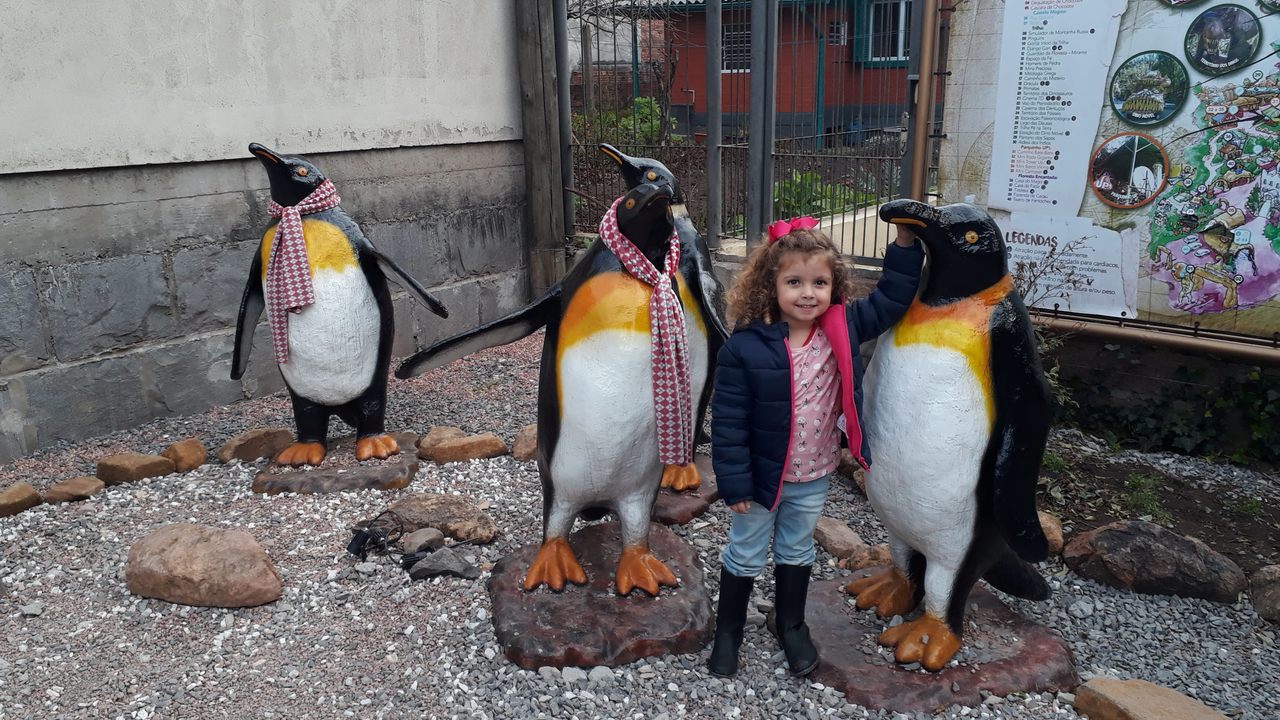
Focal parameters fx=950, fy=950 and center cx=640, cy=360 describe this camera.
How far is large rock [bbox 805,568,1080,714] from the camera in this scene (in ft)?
8.15

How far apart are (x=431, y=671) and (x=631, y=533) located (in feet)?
2.30

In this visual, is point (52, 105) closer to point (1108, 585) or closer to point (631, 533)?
point (631, 533)

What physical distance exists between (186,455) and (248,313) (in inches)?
27.5

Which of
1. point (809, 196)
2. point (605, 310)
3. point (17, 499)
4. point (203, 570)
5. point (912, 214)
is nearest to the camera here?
point (912, 214)

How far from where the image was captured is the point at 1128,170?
13.4 ft

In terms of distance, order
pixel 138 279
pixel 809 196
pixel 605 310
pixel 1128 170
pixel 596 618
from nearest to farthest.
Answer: pixel 605 310 < pixel 596 618 < pixel 1128 170 < pixel 138 279 < pixel 809 196

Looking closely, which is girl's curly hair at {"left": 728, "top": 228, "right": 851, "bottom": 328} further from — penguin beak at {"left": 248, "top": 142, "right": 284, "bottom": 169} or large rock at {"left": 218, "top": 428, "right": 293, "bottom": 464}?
large rock at {"left": 218, "top": 428, "right": 293, "bottom": 464}

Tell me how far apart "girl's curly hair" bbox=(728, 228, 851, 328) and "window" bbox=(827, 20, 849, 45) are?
12.3ft

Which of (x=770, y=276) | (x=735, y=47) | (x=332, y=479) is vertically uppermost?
(x=735, y=47)

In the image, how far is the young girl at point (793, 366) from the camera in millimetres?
2334

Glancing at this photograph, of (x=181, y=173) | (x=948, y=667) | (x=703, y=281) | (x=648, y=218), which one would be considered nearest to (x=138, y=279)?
(x=181, y=173)

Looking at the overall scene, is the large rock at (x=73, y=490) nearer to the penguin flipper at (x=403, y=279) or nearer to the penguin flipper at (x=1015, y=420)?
the penguin flipper at (x=403, y=279)

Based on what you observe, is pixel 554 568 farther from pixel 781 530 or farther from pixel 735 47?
pixel 735 47

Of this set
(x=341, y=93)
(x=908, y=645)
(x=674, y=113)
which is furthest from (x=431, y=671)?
(x=674, y=113)
